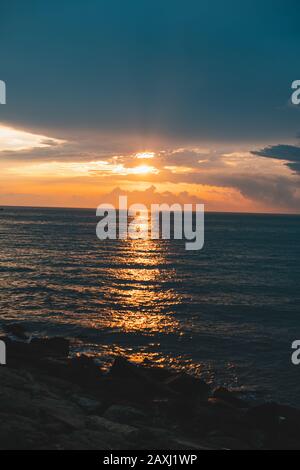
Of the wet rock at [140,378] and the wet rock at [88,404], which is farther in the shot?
the wet rock at [140,378]

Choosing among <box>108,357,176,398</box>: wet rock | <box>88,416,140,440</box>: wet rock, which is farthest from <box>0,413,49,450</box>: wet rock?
<box>108,357,176,398</box>: wet rock

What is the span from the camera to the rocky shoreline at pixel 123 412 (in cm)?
1388

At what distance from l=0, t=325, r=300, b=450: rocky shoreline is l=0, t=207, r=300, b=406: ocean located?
312 centimetres

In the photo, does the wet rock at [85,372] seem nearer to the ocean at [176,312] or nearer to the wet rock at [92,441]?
the ocean at [176,312]

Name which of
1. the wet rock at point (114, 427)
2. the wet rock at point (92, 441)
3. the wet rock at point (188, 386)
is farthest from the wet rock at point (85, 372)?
the wet rock at point (92, 441)

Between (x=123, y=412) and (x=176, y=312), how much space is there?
20.7m

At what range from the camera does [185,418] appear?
58.0ft

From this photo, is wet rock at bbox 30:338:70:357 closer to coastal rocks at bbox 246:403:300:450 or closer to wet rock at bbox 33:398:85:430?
wet rock at bbox 33:398:85:430

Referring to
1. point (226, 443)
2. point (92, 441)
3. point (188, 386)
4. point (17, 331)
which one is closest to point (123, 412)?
point (92, 441)

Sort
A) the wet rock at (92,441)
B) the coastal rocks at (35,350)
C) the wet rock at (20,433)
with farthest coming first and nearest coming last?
the coastal rocks at (35,350), the wet rock at (92,441), the wet rock at (20,433)

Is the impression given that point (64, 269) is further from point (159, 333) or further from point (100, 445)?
point (100, 445)

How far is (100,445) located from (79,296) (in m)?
30.1

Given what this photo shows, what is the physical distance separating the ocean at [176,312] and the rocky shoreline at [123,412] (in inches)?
123

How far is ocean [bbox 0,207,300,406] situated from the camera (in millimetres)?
25562
